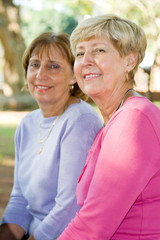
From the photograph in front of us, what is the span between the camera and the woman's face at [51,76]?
7.68ft

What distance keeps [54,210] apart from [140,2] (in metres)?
12.3

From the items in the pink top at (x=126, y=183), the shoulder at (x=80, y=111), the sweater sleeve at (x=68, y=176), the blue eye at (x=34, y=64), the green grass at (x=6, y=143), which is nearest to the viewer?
the pink top at (x=126, y=183)

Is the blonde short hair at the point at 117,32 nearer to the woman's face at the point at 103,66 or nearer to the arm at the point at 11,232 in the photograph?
the woman's face at the point at 103,66

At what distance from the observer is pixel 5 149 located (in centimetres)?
793

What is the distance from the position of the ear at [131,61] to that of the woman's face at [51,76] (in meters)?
0.60

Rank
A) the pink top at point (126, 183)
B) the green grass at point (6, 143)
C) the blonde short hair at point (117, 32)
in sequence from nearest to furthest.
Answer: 1. the pink top at point (126, 183)
2. the blonde short hair at point (117, 32)
3. the green grass at point (6, 143)

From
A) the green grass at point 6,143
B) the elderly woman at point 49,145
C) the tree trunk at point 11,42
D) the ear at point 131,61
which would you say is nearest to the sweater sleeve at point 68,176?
the elderly woman at point 49,145

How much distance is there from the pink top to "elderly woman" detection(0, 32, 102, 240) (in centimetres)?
43

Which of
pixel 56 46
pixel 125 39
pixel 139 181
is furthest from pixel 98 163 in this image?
pixel 56 46

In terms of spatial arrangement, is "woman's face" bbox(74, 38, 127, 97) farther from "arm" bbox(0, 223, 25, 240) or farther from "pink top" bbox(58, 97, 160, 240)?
"arm" bbox(0, 223, 25, 240)

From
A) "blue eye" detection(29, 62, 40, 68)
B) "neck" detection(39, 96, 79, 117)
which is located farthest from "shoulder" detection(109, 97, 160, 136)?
"blue eye" detection(29, 62, 40, 68)

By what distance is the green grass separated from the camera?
735cm

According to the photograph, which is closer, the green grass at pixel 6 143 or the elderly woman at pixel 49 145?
the elderly woman at pixel 49 145

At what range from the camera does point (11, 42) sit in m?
13.8
